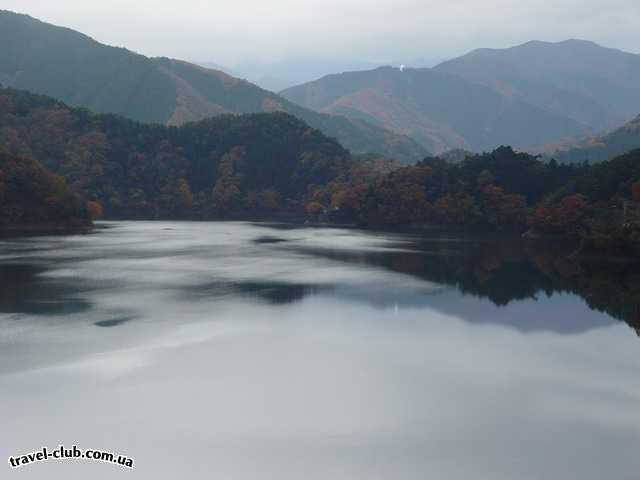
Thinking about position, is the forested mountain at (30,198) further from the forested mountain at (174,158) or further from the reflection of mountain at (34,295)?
the forested mountain at (174,158)

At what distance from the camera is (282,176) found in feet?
414

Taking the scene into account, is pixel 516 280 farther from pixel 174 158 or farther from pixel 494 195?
pixel 174 158

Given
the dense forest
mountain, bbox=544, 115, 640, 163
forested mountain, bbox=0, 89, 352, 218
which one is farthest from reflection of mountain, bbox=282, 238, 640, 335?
mountain, bbox=544, 115, 640, 163

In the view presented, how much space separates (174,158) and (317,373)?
108 m

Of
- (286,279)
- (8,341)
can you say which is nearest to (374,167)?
(286,279)

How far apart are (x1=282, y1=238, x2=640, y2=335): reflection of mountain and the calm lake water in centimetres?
27

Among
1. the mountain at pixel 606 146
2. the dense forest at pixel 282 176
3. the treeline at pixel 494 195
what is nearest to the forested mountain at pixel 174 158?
the dense forest at pixel 282 176

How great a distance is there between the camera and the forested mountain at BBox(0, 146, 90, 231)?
2719 inches

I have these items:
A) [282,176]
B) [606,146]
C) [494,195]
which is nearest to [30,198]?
[494,195]

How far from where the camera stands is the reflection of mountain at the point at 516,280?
32.2 m

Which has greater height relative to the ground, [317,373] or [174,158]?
[174,158]

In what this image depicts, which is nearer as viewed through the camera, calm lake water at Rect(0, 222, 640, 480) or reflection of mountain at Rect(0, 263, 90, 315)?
calm lake water at Rect(0, 222, 640, 480)

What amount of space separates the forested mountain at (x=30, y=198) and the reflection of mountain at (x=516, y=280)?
29.0m

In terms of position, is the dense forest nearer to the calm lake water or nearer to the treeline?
the treeline
